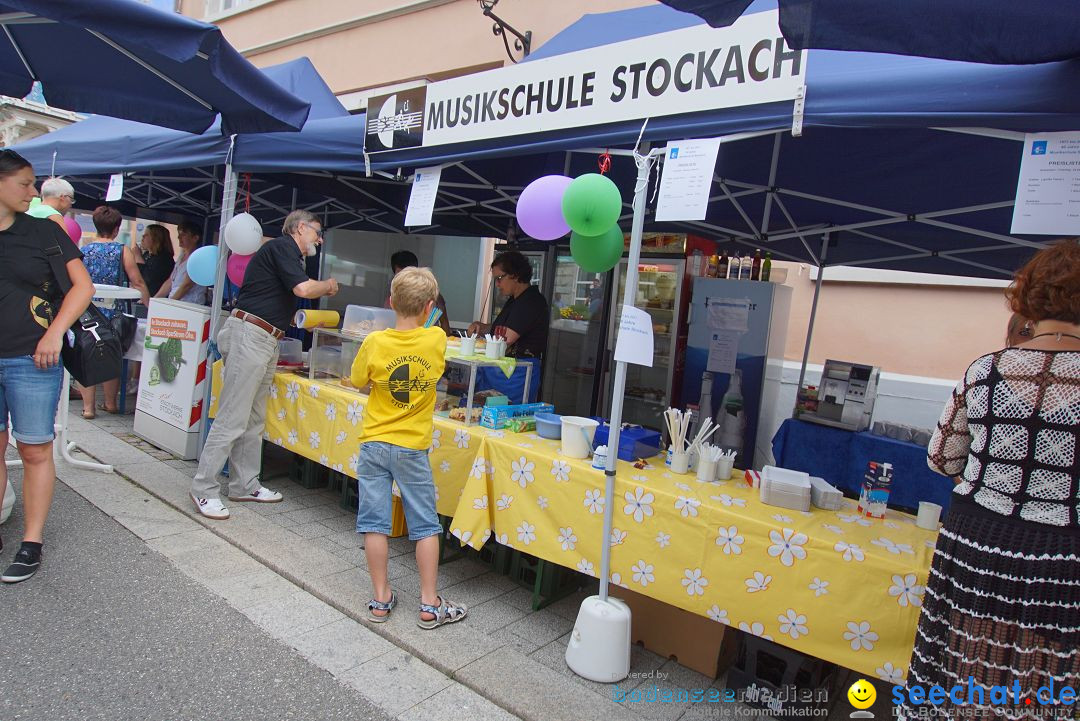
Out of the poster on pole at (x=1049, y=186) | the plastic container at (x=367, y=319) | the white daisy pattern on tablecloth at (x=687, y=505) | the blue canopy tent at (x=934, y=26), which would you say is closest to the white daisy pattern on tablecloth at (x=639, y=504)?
the white daisy pattern on tablecloth at (x=687, y=505)

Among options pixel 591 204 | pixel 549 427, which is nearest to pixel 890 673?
pixel 549 427

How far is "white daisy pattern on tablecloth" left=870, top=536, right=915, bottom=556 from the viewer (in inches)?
88.1

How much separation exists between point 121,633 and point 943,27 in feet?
12.1

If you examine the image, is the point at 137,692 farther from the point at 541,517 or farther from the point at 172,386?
the point at 172,386

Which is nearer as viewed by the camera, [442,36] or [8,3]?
[8,3]

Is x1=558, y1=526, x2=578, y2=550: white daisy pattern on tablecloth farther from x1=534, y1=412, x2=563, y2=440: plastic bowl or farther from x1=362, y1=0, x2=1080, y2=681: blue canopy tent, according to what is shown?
x1=534, y1=412, x2=563, y2=440: plastic bowl

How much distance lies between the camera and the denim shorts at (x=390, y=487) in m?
2.78

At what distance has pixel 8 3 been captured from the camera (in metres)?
2.73

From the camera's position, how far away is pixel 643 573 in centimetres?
264

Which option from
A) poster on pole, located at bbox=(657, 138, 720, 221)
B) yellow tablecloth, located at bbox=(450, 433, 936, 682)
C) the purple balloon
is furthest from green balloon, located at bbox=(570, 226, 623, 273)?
yellow tablecloth, located at bbox=(450, 433, 936, 682)

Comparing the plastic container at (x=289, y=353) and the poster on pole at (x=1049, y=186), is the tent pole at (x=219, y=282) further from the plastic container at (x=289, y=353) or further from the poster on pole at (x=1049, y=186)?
the poster on pole at (x=1049, y=186)

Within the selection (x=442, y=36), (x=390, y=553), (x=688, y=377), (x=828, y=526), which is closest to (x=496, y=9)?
(x=442, y=36)

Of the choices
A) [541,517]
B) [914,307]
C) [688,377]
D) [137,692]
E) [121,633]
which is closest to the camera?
[137,692]

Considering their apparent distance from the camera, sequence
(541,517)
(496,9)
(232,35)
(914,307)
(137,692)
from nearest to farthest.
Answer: (137,692), (541,517), (914,307), (496,9), (232,35)
